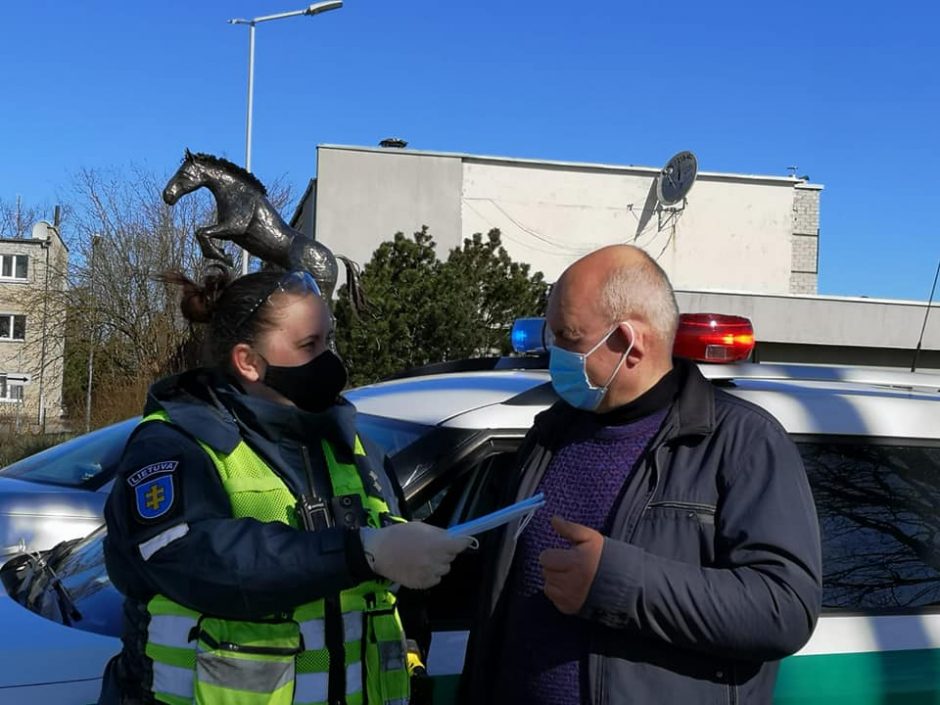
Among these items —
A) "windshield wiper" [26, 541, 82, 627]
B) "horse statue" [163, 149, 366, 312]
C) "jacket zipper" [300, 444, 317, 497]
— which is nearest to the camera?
"jacket zipper" [300, 444, 317, 497]

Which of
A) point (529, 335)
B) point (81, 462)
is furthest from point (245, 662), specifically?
point (81, 462)

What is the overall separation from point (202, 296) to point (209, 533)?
2.10ft

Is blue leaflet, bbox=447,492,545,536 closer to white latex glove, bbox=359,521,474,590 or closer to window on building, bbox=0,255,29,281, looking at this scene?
white latex glove, bbox=359,521,474,590

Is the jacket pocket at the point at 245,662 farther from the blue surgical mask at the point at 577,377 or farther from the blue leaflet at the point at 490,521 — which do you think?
the blue surgical mask at the point at 577,377

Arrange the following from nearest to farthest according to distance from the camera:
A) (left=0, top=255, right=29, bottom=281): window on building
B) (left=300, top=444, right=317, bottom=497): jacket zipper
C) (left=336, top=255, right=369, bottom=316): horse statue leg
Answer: (left=300, top=444, right=317, bottom=497): jacket zipper < (left=336, top=255, right=369, bottom=316): horse statue leg < (left=0, top=255, right=29, bottom=281): window on building

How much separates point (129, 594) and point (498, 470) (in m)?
1.00

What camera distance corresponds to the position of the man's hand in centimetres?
168

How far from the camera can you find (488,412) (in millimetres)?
2584

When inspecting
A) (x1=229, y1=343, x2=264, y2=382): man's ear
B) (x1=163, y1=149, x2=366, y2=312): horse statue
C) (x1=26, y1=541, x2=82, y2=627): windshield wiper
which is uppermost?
(x1=163, y1=149, x2=366, y2=312): horse statue

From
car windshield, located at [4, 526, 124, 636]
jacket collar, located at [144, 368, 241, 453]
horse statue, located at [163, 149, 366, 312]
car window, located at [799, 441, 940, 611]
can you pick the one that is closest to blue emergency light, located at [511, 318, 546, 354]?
car window, located at [799, 441, 940, 611]

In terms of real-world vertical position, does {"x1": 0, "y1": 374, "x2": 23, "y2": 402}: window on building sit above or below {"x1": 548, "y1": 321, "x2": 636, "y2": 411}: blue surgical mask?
below

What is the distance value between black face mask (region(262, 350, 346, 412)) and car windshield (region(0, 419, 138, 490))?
3.32m

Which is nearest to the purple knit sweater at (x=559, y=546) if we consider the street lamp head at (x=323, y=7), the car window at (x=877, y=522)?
the car window at (x=877, y=522)

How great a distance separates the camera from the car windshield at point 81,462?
5.12 metres
